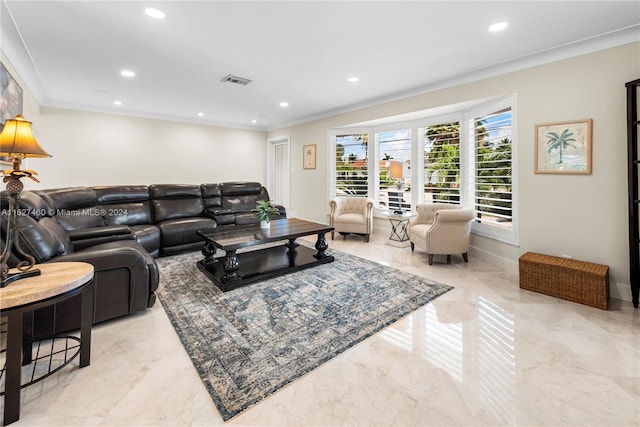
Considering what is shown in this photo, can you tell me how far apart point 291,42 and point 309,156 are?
3.70m

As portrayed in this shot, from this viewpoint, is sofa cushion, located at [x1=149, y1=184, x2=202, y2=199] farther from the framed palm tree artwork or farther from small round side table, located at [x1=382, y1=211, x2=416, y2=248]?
the framed palm tree artwork

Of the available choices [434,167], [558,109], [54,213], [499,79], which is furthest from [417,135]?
[54,213]

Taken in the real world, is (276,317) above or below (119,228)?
below

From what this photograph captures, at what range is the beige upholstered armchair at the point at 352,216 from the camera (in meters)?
5.08

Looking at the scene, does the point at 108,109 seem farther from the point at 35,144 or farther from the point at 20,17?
the point at 35,144

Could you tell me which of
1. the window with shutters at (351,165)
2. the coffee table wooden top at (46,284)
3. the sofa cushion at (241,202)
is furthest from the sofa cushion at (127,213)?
the window with shutters at (351,165)

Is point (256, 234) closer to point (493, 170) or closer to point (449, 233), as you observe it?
point (449, 233)

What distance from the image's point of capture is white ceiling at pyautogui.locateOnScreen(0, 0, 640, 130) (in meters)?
2.35

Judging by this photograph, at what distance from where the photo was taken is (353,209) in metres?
5.46

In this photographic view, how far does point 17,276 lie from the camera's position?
148cm

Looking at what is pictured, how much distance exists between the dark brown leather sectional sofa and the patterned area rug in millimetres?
449

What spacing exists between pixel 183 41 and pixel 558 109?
13.1 ft

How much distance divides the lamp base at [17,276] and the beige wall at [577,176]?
438cm

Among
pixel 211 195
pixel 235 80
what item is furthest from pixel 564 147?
pixel 211 195
